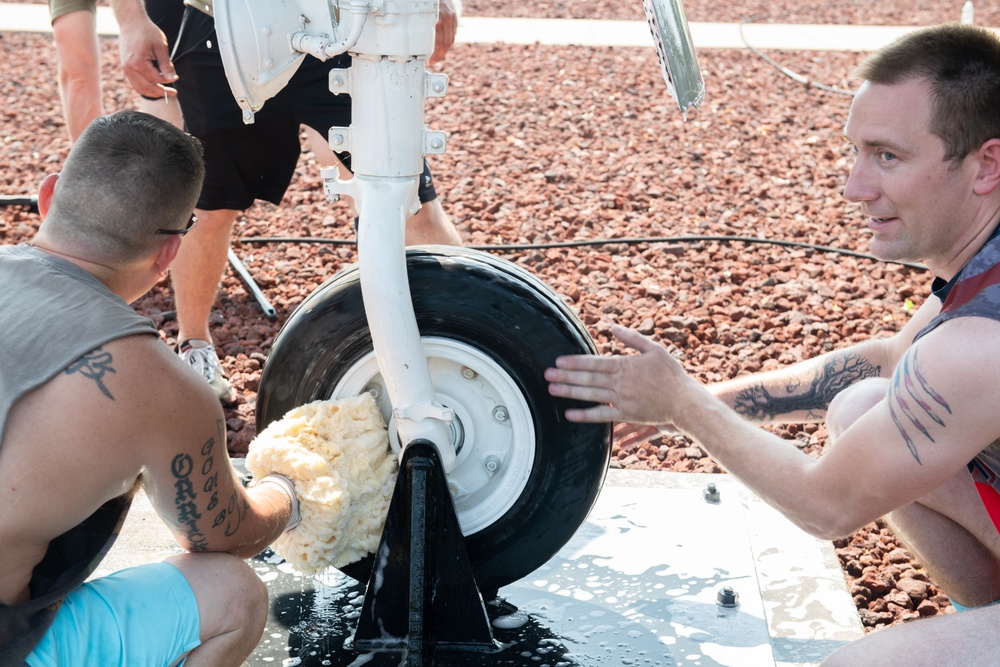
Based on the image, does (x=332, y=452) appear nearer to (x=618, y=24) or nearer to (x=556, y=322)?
(x=556, y=322)

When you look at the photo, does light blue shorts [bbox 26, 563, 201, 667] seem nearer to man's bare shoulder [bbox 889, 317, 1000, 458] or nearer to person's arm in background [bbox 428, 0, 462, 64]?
man's bare shoulder [bbox 889, 317, 1000, 458]

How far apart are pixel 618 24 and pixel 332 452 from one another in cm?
806

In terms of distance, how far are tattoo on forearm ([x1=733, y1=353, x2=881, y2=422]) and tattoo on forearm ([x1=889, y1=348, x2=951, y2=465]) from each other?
689 millimetres

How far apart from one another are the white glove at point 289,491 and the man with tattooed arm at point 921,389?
600 millimetres

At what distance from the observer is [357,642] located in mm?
2365

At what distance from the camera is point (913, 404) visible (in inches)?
73.5

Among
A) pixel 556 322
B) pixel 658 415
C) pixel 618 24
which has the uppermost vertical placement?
pixel 618 24

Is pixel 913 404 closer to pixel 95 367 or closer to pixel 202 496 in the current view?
pixel 202 496

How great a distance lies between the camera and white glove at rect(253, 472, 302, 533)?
7.38 feet

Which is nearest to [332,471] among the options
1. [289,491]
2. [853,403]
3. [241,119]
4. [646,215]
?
[289,491]

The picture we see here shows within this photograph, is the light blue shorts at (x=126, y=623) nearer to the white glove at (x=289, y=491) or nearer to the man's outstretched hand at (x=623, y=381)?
the white glove at (x=289, y=491)

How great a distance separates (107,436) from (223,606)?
1.47 ft

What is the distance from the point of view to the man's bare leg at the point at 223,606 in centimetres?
199

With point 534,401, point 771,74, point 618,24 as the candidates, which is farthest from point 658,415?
point 618,24
